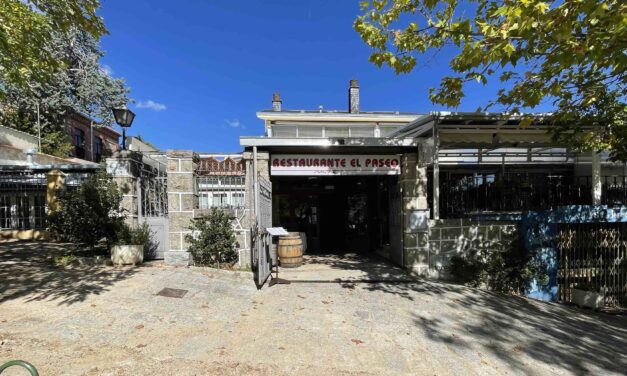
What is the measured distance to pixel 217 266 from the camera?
802 cm

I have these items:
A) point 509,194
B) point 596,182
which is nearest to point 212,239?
point 509,194

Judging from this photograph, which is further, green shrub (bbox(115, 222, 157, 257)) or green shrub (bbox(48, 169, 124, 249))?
green shrub (bbox(115, 222, 157, 257))

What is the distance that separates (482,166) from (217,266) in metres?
10.6

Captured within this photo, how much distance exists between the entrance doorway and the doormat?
19.8 feet

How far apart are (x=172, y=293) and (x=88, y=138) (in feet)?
89.4

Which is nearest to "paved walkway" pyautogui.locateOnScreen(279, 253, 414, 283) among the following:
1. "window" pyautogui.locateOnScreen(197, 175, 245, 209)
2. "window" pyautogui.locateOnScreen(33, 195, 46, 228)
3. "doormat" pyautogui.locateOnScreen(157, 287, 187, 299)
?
"window" pyautogui.locateOnScreen(197, 175, 245, 209)

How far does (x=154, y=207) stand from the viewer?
916 cm

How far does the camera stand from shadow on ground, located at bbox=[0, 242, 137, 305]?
5555 millimetres

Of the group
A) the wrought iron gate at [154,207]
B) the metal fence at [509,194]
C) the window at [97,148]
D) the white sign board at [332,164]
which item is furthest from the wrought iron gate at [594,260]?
the window at [97,148]

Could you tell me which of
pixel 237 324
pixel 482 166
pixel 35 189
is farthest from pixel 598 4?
pixel 35 189

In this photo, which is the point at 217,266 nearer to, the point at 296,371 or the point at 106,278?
the point at 106,278

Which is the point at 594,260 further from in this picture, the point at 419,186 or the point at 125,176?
the point at 125,176

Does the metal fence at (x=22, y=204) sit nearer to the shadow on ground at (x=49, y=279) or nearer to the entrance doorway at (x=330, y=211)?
the shadow on ground at (x=49, y=279)

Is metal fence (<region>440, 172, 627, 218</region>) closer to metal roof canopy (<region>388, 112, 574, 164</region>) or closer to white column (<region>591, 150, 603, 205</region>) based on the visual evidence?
white column (<region>591, 150, 603, 205</region>)
